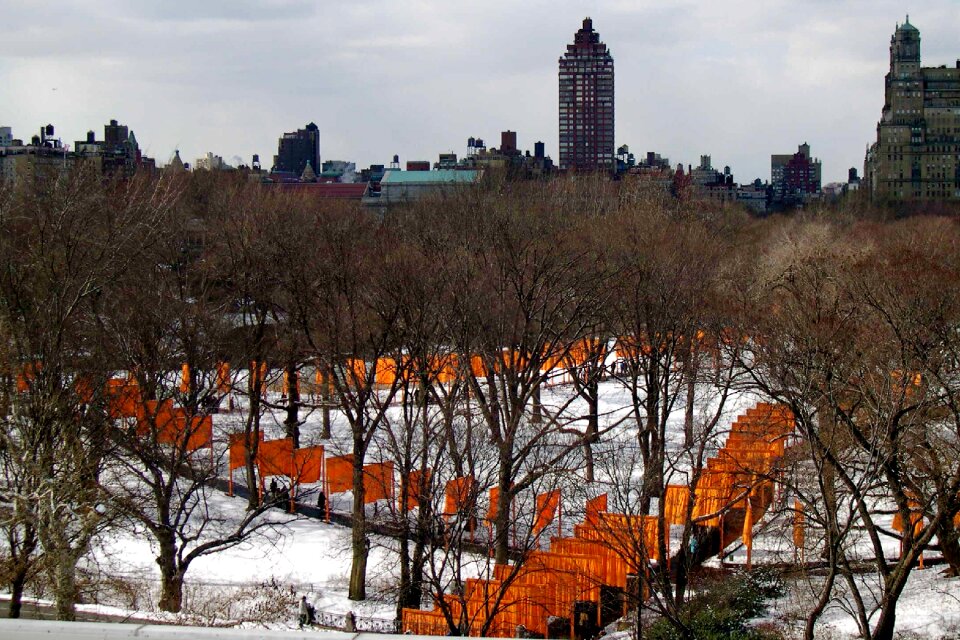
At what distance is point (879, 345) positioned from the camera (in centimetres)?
1614

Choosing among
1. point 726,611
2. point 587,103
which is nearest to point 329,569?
point 726,611

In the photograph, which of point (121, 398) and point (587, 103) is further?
point (587, 103)

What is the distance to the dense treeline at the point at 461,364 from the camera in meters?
13.1

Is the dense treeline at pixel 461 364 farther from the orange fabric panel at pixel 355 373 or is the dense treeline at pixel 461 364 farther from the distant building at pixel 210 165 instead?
the distant building at pixel 210 165

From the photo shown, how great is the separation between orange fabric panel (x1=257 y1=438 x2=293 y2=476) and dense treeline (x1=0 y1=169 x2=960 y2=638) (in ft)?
5.42

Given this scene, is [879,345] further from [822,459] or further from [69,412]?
[69,412]

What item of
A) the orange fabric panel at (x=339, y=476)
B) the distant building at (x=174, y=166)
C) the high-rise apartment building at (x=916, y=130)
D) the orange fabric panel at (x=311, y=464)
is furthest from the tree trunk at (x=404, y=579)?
the high-rise apartment building at (x=916, y=130)

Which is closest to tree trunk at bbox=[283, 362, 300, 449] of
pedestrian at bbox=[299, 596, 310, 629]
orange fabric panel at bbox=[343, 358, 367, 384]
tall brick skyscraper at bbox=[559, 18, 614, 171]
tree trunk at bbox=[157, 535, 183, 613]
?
orange fabric panel at bbox=[343, 358, 367, 384]

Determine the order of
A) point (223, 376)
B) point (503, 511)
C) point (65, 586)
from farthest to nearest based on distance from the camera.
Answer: point (223, 376) < point (503, 511) < point (65, 586)

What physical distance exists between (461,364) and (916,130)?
140686 millimetres

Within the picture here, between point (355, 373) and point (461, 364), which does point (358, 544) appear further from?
point (461, 364)

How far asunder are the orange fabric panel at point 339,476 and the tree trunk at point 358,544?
5049mm

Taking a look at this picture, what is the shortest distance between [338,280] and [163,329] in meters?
3.81

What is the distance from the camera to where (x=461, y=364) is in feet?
62.2
